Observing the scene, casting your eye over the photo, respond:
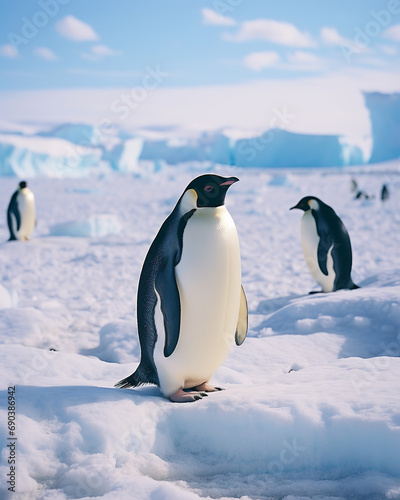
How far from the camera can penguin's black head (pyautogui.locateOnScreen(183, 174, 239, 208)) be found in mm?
2004

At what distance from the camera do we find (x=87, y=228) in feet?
28.3

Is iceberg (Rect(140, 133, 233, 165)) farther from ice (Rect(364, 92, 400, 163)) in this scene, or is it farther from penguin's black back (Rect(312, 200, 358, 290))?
penguin's black back (Rect(312, 200, 358, 290))

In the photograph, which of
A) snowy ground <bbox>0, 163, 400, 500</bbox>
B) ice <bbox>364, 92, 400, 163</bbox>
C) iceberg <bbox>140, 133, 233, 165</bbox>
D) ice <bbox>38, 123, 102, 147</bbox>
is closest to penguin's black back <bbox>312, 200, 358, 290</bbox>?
snowy ground <bbox>0, 163, 400, 500</bbox>

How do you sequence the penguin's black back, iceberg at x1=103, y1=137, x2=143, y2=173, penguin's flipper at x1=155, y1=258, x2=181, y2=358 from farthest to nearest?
1. iceberg at x1=103, y1=137, x2=143, y2=173
2. the penguin's black back
3. penguin's flipper at x1=155, y1=258, x2=181, y2=358

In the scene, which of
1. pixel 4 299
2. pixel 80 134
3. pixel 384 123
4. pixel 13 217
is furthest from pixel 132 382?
pixel 384 123

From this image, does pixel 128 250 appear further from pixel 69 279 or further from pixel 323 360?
pixel 323 360

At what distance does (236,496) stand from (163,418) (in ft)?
1.23

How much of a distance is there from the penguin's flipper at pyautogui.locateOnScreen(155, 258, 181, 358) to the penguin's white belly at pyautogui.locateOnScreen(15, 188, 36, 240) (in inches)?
248

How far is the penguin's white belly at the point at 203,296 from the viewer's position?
201 cm

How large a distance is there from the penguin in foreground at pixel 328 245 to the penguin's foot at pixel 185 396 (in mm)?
2780

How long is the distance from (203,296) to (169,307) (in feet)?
0.49

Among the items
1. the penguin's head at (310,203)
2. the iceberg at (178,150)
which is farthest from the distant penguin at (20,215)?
the iceberg at (178,150)

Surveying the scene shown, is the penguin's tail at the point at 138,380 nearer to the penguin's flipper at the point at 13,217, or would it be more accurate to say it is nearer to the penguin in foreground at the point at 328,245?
the penguin in foreground at the point at 328,245

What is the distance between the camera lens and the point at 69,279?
5.64 meters
